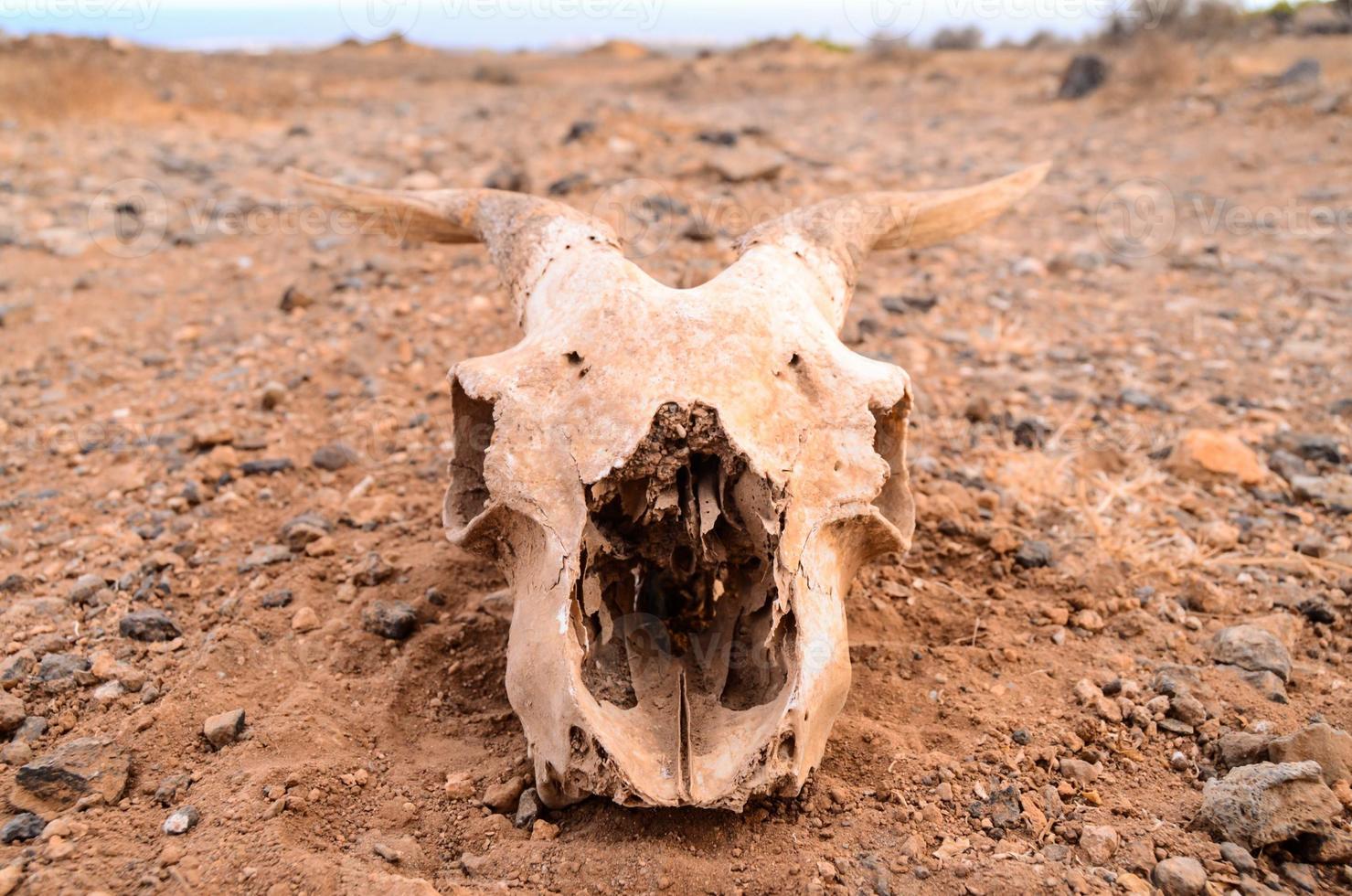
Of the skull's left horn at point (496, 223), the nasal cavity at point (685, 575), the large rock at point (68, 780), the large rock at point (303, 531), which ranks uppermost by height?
the skull's left horn at point (496, 223)

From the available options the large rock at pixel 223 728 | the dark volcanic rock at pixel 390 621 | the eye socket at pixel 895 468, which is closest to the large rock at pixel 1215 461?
the eye socket at pixel 895 468

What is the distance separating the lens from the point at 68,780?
2.67m

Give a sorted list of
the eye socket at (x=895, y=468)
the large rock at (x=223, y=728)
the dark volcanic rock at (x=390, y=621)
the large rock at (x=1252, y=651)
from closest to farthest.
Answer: the large rock at (x=223, y=728) → the eye socket at (x=895, y=468) → the large rock at (x=1252, y=651) → the dark volcanic rock at (x=390, y=621)

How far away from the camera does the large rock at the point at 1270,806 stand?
2426 mm

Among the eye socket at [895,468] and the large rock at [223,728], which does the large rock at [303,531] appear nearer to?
the large rock at [223,728]

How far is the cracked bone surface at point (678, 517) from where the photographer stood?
2.37 m

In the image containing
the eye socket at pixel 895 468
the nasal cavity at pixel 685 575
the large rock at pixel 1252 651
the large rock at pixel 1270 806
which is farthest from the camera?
the large rock at pixel 1252 651

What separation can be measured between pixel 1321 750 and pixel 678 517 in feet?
5.71

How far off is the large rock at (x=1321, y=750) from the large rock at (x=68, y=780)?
299 centimetres

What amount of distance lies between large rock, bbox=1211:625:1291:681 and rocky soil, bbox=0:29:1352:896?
1 centimetres

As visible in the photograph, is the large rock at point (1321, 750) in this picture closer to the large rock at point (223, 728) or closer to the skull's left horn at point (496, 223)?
the skull's left horn at point (496, 223)

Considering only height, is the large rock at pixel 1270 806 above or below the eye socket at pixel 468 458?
below

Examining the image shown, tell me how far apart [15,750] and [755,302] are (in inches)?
93.4

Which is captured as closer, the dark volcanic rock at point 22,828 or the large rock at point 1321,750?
the dark volcanic rock at point 22,828
